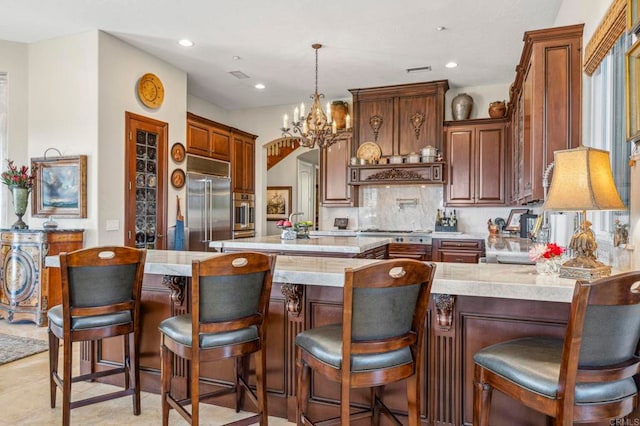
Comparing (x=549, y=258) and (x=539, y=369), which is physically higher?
(x=549, y=258)

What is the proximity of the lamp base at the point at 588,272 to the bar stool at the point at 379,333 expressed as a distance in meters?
0.69

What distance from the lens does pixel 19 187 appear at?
4355mm

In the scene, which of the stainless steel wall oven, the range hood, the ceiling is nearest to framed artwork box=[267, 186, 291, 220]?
the stainless steel wall oven

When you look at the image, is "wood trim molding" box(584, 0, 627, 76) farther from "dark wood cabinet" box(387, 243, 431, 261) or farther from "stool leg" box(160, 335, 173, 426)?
"dark wood cabinet" box(387, 243, 431, 261)

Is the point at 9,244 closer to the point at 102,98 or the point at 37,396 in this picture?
the point at 102,98

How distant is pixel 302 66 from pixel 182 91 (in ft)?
5.38

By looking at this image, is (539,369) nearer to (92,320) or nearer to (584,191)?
(584,191)

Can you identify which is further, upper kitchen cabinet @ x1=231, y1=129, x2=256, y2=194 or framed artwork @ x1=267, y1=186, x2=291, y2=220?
framed artwork @ x1=267, y1=186, x2=291, y2=220

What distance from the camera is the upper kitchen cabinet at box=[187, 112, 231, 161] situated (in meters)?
5.80

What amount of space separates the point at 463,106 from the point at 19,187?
18.3 ft

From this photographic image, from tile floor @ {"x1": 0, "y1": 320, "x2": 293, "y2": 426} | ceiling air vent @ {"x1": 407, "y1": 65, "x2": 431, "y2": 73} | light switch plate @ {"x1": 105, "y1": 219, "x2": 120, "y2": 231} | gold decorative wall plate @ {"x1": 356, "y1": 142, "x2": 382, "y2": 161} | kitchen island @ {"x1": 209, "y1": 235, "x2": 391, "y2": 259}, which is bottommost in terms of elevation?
tile floor @ {"x1": 0, "y1": 320, "x2": 293, "y2": 426}

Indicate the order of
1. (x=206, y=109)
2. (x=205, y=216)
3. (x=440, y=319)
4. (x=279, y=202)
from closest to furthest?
1. (x=440, y=319)
2. (x=205, y=216)
3. (x=206, y=109)
4. (x=279, y=202)

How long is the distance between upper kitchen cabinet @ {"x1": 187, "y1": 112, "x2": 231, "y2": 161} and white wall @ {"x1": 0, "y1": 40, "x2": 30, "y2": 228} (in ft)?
6.09

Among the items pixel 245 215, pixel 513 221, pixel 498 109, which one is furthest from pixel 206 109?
pixel 513 221
